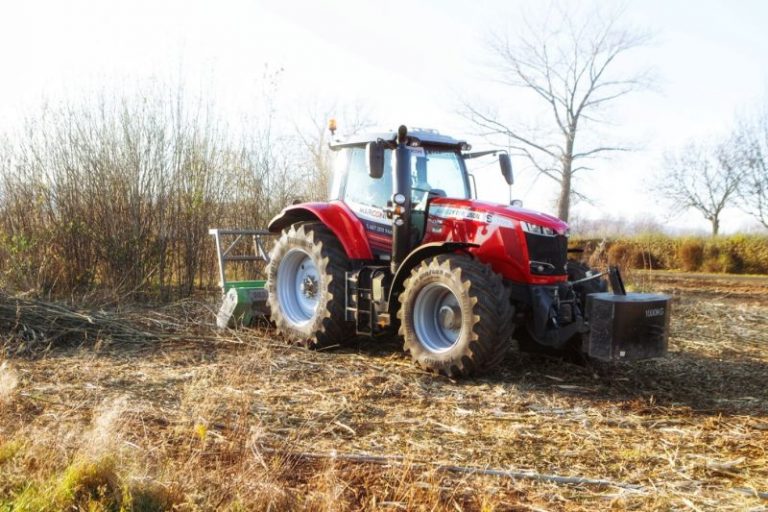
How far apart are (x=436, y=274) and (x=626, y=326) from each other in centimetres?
144

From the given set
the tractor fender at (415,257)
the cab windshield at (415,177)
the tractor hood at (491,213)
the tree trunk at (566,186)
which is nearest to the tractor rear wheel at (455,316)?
the tractor fender at (415,257)

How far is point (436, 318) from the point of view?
602cm

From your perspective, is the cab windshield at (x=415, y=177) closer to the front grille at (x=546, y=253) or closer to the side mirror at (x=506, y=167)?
→ the side mirror at (x=506, y=167)

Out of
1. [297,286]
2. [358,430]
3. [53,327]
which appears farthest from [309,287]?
[358,430]

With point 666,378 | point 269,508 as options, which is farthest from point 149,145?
point 269,508

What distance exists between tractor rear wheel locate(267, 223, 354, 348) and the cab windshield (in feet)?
1.77

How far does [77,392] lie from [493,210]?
11.1 ft

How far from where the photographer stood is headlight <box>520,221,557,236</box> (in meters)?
5.80

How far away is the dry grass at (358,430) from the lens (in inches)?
132

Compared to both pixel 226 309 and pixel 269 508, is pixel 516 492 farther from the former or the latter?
pixel 226 309

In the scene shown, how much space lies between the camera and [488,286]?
5465 mm

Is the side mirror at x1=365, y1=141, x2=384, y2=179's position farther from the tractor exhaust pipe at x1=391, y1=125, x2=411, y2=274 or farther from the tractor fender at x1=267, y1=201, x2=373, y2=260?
the tractor fender at x1=267, y1=201, x2=373, y2=260

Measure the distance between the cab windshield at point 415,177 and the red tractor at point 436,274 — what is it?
0.04 ft

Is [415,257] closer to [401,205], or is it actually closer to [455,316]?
[401,205]
